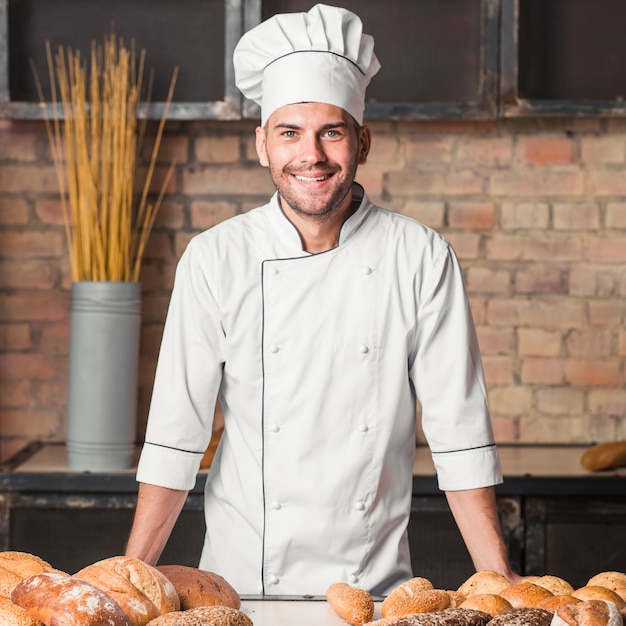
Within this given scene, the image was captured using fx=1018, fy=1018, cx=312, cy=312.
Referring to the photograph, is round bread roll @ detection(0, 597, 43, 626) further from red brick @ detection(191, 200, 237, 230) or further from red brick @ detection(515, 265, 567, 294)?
red brick @ detection(515, 265, 567, 294)

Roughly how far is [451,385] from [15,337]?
1.65m

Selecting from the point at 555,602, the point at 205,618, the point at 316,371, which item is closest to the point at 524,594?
the point at 555,602

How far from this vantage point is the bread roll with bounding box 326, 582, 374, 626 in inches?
47.7

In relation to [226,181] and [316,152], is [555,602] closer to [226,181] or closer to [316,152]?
[316,152]

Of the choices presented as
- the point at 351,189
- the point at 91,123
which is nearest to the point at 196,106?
the point at 91,123

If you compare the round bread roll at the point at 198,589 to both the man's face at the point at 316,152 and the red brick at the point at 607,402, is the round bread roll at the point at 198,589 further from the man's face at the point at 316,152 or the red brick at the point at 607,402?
the red brick at the point at 607,402

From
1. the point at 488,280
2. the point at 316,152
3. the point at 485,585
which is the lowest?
the point at 485,585

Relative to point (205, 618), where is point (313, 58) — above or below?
above

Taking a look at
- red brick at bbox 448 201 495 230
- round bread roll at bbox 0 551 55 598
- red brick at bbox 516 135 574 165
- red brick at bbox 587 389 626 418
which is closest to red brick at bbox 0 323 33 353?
red brick at bbox 448 201 495 230

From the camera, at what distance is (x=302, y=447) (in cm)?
170

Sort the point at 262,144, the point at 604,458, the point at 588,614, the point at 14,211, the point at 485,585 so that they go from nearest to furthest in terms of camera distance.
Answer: the point at 588,614 → the point at 485,585 → the point at 262,144 → the point at 604,458 → the point at 14,211

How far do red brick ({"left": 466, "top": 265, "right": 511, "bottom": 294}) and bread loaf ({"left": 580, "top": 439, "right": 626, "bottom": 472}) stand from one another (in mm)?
583

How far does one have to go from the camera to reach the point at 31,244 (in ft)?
9.56

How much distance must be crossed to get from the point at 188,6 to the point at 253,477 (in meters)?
1.63
